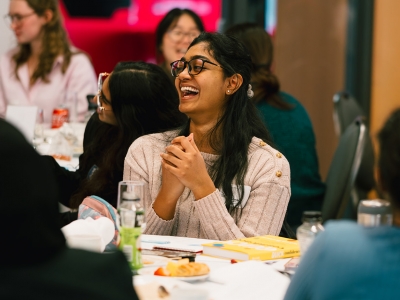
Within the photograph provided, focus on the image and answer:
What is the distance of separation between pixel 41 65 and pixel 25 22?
373mm

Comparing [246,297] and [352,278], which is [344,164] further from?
[352,278]

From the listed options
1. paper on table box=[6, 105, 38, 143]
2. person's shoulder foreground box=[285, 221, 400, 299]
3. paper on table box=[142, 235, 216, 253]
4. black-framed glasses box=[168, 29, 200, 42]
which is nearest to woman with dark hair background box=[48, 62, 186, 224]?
paper on table box=[142, 235, 216, 253]

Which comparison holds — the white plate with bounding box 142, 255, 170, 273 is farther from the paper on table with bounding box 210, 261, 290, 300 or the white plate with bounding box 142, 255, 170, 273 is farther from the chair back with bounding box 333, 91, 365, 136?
the chair back with bounding box 333, 91, 365, 136

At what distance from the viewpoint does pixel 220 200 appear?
9.23 ft

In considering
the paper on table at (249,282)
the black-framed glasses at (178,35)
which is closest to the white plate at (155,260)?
the paper on table at (249,282)

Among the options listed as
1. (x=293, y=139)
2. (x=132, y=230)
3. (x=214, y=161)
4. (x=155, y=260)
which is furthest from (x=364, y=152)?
(x=132, y=230)

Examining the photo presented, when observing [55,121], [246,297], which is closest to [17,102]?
[55,121]

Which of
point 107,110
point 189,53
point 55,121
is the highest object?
point 189,53

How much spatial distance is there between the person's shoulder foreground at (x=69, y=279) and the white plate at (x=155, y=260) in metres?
0.94

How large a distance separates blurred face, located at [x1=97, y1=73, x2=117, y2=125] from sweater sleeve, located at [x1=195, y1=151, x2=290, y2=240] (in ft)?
2.37

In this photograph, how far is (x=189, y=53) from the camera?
123 inches

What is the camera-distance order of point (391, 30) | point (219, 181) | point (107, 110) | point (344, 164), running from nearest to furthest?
point (219, 181) < point (107, 110) < point (344, 164) < point (391, 30)

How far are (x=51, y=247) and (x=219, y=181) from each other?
70.2 inches

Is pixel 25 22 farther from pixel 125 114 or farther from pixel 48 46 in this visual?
pixel 125 114
